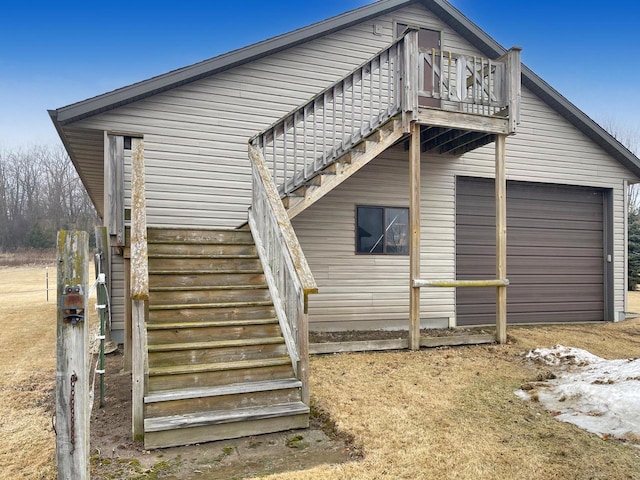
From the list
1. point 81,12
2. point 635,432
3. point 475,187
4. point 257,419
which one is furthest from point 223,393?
point 81,12

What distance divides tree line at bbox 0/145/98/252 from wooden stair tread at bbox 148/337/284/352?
121 feet

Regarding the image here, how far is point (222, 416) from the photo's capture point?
139 inches

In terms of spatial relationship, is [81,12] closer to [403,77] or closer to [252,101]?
[252,101]

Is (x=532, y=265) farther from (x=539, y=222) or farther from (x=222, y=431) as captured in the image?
(x=222, y=431)

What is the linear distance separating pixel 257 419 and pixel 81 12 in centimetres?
2519

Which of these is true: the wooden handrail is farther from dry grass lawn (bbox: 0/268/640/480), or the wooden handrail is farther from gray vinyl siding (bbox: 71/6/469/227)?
gray vinyl siding (bbox: 71/6/469/227)

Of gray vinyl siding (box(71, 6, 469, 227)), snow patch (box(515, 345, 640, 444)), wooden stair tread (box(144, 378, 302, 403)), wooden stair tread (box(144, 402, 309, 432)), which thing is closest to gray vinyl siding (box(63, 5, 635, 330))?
gray vinyl siding (box(71, 6, 469, 227))

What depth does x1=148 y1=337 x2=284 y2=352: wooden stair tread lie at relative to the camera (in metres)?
3.93

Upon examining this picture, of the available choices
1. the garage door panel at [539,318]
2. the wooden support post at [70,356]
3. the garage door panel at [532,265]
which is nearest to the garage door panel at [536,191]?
the garage door panel at [532,265]

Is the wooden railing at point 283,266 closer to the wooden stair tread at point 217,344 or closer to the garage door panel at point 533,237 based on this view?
the wooden stair tread at point 217,344

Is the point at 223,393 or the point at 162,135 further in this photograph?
the point at 162,135

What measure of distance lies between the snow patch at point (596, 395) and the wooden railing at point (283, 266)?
2.40m

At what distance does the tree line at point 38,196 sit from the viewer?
37.8 m

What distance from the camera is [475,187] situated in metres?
9.04
